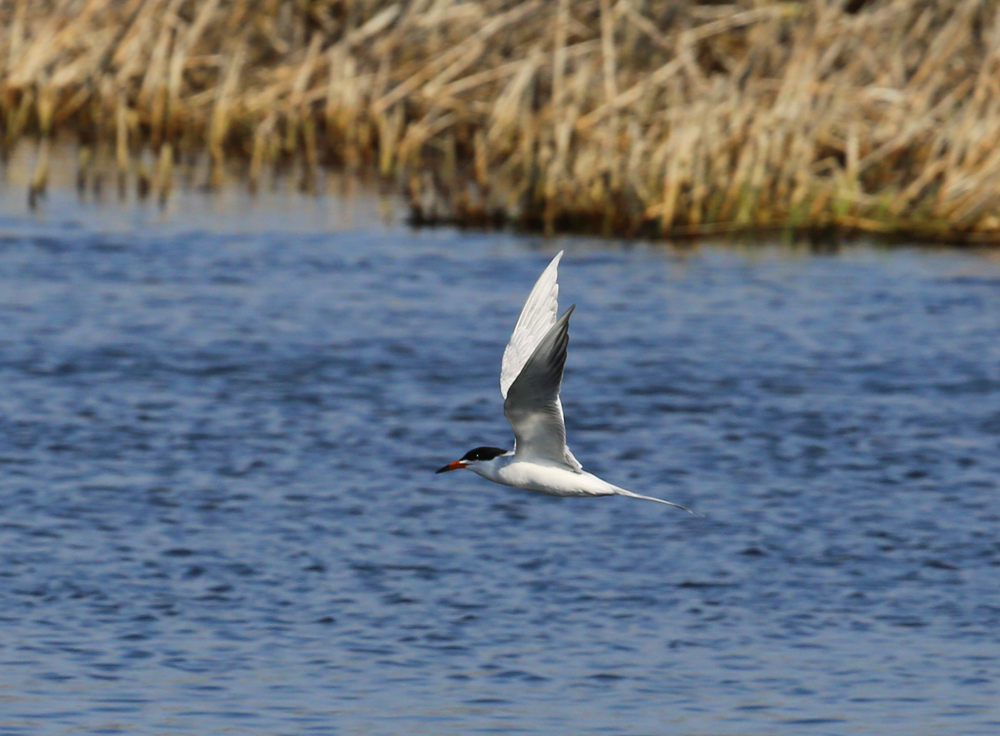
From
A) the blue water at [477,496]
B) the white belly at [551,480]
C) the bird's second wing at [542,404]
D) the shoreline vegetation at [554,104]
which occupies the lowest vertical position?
the blue water at [477,496]

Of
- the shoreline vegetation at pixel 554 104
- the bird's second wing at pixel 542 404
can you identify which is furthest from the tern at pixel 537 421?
the shoreline vegetation at pixel 554 104

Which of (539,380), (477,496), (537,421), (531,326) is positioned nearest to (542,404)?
(537,421)

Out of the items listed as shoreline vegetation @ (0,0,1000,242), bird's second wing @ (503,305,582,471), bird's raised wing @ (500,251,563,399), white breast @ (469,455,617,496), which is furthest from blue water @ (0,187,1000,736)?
bird's raised wing @ (500,251,563,399)

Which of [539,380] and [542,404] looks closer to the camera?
[539,380]

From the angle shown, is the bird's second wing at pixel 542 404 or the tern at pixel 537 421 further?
the tern at pixel 537 421

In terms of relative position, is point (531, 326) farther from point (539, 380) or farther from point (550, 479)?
point (539, 380)

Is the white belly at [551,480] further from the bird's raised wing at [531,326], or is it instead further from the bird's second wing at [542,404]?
the bird's raised wing at [531,326]

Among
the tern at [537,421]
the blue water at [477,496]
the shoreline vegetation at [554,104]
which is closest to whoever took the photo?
the tern at [537,421]

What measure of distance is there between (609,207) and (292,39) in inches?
290

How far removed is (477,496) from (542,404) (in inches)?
186

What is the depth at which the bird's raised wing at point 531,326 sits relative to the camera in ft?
26.1

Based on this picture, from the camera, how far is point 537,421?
7695 mm

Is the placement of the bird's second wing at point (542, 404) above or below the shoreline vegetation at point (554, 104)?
below

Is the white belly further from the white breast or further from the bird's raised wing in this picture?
the bird's raised wing
